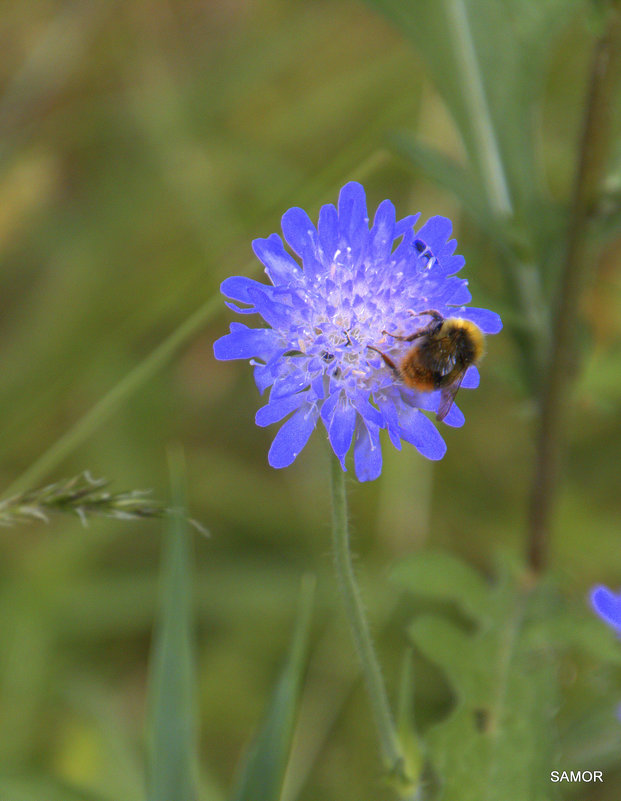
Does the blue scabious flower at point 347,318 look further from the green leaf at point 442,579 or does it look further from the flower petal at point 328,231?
the green leaf at point 442,579

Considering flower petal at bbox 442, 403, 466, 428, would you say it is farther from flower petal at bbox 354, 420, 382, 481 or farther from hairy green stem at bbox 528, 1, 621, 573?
hairy green stem at bbox 528, 1, 621, 573

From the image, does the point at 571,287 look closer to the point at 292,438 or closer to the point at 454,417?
the point at 454,417

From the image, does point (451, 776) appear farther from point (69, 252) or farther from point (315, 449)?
point (69, 252)

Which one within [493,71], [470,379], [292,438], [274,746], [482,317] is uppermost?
[493,71]

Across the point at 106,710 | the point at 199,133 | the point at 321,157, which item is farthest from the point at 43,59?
the point at 106,710

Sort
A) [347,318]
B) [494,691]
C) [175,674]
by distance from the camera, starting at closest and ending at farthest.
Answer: [347,318], [175,674], [494,691]

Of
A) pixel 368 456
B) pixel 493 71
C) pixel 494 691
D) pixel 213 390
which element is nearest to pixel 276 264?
pixel 368 456

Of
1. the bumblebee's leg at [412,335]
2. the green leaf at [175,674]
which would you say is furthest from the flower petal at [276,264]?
the green leaf at [175,674]
